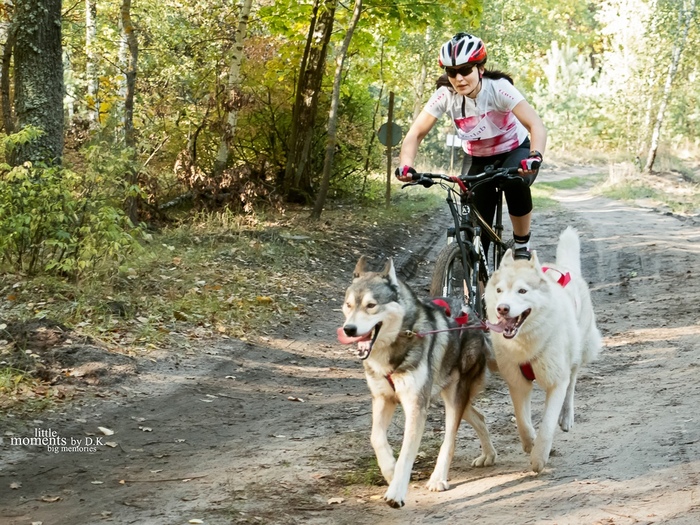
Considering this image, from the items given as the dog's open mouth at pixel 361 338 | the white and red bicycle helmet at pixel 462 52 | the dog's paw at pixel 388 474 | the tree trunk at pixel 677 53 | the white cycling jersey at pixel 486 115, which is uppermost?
the tree trunk at pixel 677 53

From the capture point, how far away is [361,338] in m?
4.18

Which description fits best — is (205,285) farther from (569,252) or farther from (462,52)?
(569,252)

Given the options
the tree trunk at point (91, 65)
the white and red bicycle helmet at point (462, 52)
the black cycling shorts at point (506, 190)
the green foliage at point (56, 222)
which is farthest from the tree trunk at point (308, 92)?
the white and red bicycle helmet at point (462, 52)

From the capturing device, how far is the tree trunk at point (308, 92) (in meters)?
15.2

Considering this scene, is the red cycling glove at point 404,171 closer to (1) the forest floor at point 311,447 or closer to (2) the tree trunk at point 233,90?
(1) the forest floor at point 311,447

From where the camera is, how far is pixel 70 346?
6.84 metres

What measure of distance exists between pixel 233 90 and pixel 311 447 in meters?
8.87

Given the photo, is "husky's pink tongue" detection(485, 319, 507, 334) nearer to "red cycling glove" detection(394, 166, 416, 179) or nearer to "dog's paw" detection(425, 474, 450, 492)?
"dog's paw" detection(425, 474, 450, 492)

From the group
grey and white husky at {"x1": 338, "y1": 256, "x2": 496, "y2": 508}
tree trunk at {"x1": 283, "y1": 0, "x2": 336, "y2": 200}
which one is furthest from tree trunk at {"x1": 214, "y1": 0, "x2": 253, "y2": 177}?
grey and white husky at {"x1": 338, "y1": 256, "x2": 496, "y2": 508}

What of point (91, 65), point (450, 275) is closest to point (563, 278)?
point (450, 275)

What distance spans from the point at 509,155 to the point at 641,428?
229 cm

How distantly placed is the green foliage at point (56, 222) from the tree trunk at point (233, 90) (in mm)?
4750

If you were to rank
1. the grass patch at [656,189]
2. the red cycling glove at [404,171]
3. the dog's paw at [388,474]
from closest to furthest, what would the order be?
the dog's paw at [388,474] < the red cycling glove at [404,171] < the grass patch at [656,189]

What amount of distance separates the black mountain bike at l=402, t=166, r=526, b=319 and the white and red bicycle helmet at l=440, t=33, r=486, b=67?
0.79m
